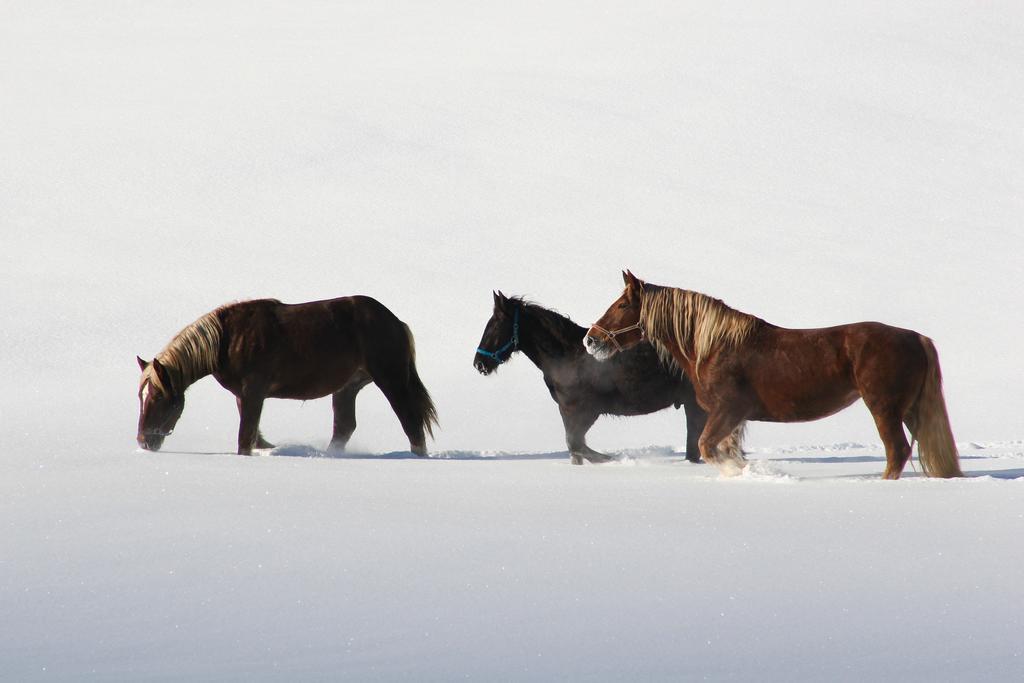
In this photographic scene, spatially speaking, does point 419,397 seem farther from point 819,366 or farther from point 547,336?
point 819,366

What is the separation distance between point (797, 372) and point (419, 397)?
3.90m

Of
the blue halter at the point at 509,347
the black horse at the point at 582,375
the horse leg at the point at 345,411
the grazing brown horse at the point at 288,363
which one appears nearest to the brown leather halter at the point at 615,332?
the black horse at the point at 582,375

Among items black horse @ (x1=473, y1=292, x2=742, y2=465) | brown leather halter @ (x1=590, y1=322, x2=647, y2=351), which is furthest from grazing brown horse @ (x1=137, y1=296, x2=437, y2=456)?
brown leather halter @ (x1=590, y1=322, x2=647, y2=351)

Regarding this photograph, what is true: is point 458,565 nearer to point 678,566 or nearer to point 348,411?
point 678,566

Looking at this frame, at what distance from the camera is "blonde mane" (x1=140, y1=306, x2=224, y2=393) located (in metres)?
10.1

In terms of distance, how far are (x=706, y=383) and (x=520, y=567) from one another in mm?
3341

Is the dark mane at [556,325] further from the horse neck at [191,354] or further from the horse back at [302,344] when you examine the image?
the horse neck at [191,354]

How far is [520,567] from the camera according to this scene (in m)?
5.73

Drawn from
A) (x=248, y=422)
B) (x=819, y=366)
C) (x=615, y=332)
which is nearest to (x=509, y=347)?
(x=615, y=332)

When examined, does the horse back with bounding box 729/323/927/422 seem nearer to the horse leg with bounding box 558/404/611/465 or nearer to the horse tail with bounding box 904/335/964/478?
the horse tail with bounding box 904/335/964/478

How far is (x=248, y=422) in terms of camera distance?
33.0ft

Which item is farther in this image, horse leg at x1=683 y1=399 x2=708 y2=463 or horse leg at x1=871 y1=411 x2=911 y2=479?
horse leg at x1=683 y1=399 x2=708 y2=463

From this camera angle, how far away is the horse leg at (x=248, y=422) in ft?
32.8

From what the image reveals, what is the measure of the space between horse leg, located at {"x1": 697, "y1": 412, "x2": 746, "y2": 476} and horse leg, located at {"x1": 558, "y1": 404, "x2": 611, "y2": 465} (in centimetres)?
161
